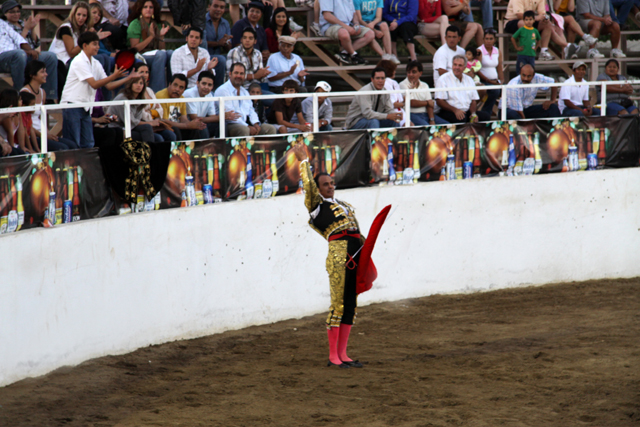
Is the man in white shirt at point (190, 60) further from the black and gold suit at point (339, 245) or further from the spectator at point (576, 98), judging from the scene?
the spectator at point (576, 98)

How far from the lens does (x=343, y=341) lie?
344 inches

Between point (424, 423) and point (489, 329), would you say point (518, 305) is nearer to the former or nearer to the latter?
point (489, 329)

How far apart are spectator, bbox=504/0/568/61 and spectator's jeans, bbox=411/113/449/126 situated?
15.1ft

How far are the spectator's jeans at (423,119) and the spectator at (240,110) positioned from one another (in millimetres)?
2532

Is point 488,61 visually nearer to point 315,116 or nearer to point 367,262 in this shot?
point 315,116

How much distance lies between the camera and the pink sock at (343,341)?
343 inches

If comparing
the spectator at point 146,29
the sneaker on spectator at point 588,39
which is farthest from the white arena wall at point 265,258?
the sneaker on spectator at point 588,39

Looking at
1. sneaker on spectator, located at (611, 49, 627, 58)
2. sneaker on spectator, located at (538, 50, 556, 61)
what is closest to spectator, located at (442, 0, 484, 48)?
sneaker on spectator, located at (538, 50, 556, 61)

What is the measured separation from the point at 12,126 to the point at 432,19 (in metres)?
9.98

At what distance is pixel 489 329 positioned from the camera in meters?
10.5

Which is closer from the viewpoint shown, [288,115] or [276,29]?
[288,115]

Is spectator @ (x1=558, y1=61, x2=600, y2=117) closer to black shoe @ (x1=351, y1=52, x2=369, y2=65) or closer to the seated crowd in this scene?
the seated crowd

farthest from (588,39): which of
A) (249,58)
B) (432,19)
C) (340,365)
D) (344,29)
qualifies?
(340,365)

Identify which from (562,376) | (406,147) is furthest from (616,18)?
(562,376)
